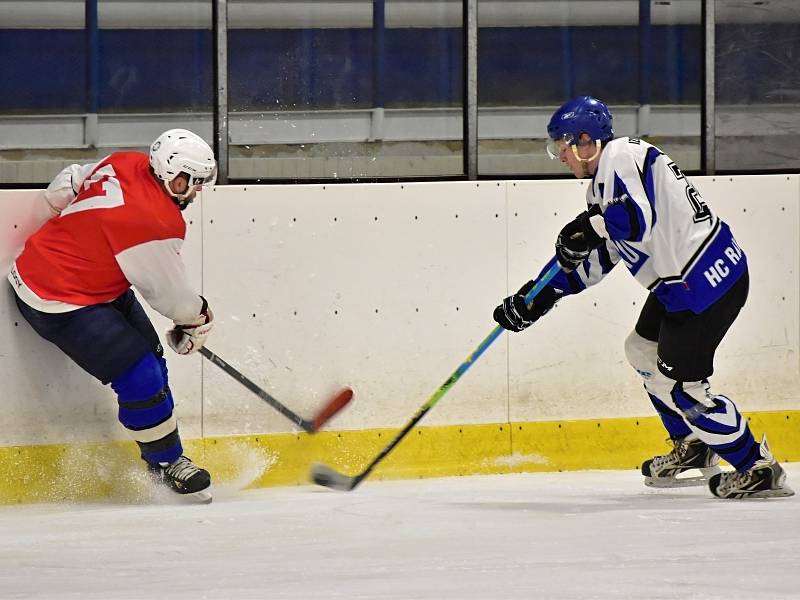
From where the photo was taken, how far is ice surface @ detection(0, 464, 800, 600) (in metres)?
3.02

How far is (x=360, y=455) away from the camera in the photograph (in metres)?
4.73

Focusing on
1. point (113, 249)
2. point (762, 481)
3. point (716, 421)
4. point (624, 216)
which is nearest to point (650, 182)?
point (624, 216)

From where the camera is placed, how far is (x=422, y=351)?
4.79 meters

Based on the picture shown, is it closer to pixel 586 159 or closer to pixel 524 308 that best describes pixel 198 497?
pixel 524 308

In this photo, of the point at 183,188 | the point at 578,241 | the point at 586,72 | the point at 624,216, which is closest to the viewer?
the point at 624,216

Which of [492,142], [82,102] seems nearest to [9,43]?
[82,102]

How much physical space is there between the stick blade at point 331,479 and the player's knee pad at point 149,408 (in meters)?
0.45

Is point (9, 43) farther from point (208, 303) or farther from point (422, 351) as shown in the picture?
point (422, 351)

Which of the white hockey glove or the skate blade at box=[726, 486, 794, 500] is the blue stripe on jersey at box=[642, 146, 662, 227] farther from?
the white hockey glove

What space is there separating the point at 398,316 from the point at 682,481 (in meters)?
1.02

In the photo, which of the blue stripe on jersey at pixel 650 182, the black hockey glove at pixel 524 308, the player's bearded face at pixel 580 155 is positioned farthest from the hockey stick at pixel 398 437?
the blue stripe on jersey at pixel 650 182

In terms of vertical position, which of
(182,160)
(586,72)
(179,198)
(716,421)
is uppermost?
(586,72)

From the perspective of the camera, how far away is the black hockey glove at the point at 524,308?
14.2ft

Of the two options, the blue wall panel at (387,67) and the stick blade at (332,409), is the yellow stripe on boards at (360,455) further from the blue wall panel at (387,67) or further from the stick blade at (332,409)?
the blue wall panel at (387,67)
